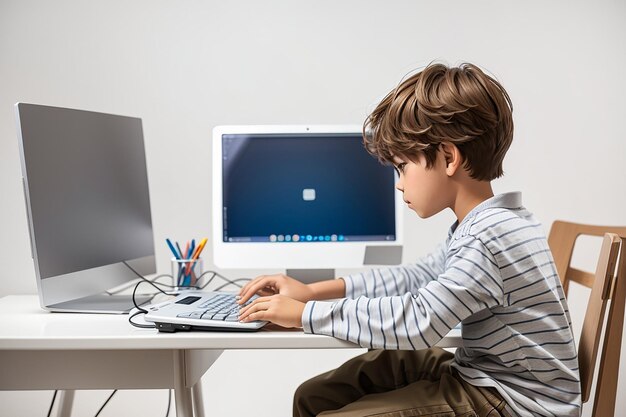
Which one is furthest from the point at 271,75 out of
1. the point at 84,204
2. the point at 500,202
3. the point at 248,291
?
the point at 500,202

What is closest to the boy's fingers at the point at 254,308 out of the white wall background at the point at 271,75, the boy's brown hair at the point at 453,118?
the boy's brown hair at the point at 453,118

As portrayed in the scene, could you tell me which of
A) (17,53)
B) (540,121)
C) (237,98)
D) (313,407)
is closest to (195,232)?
(237,98)

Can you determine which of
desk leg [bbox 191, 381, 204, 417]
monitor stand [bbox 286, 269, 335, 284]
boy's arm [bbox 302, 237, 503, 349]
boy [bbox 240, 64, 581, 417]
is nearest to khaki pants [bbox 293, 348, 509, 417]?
boy [bbox 240, 64, 581, 417]

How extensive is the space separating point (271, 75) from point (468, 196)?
Answer: 100cm

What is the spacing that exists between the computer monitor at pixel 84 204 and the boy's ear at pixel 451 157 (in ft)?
2.34

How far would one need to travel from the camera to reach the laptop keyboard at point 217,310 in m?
1.09

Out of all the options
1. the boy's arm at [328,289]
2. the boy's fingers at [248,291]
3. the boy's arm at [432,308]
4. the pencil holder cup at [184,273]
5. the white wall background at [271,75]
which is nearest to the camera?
the boy's arm at [432,308]

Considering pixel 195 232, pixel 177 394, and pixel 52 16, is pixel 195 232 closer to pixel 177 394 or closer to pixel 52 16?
pixel 52 16

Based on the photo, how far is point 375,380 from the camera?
1267mm

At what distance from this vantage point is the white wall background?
197cm

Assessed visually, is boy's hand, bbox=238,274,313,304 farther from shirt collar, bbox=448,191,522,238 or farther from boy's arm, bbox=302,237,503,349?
shirt collar, bbox=448,191,522,238

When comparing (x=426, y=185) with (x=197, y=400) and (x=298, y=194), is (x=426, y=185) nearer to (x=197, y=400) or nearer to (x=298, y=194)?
(x=298, y=194)

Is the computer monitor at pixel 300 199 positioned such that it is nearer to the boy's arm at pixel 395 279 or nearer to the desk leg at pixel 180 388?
the boy's arm at pixel 395 279

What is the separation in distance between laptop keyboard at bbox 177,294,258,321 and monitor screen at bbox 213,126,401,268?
33cm
